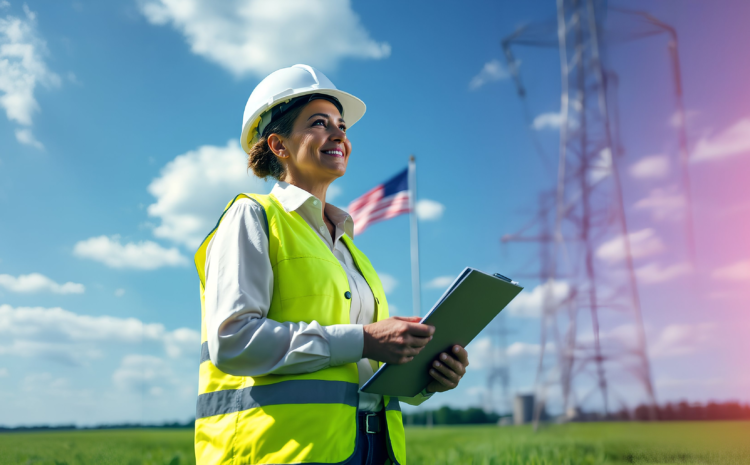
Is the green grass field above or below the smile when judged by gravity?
below

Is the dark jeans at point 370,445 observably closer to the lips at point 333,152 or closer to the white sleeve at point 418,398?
the white sleeve at point 418,398

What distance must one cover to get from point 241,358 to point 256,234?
1.10 feet

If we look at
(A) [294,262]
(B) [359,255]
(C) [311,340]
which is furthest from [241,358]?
(B) [359,255]

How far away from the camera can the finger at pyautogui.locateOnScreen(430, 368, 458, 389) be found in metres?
1.59

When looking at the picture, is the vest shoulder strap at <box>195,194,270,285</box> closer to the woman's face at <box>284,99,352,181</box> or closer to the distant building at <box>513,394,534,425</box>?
the woman's face at <box>284,99,352,181</box>

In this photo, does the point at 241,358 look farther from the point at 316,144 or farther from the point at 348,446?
the point at 316,144

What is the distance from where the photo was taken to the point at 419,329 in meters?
1.41

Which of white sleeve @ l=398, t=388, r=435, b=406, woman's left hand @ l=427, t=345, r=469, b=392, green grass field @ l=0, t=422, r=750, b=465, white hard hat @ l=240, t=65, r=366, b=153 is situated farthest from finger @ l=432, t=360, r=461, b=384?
green grass field @ l=0, t=422, r=750, b=465

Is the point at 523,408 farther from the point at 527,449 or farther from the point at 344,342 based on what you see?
the point at 344,342

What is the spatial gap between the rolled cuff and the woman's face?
634 mm

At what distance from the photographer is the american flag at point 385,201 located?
9.83 meters

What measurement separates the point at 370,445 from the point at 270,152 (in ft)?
3.41

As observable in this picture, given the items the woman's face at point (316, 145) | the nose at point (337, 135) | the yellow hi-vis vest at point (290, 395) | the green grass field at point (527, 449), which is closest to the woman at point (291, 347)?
the yellow hi-vis vest at point (290, 395)

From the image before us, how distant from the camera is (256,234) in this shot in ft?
4.81
